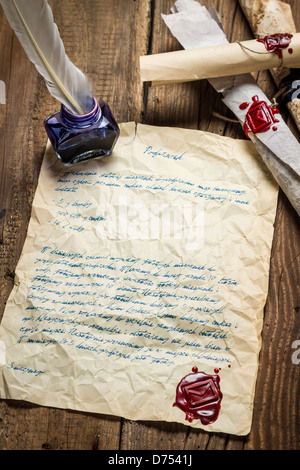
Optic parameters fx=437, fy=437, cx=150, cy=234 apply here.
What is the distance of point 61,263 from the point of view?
72cm

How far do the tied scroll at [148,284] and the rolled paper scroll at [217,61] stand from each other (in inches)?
3.7

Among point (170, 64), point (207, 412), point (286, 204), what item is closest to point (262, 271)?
point (286, 204)

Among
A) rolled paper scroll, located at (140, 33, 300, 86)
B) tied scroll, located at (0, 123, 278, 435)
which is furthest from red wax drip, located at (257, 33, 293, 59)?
tied scroll, located at (0, 123, 278, 435)

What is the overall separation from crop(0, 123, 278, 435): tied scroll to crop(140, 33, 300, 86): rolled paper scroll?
9cm

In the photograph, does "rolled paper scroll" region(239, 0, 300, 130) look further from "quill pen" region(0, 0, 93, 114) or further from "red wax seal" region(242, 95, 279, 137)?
"quill pen" region(0, 0, 93, 114)

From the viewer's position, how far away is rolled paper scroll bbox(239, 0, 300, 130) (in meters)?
0.71

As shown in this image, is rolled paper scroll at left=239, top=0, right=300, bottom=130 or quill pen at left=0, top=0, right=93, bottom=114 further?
rolled paper scroll at left=239, top=0, right=300, bottom=130

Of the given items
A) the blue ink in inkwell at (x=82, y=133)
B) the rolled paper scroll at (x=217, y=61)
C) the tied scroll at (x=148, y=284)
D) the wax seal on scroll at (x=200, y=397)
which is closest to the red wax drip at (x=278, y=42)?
the rolled paper scroll at (x=217, y=61)

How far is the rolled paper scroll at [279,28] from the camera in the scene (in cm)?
71

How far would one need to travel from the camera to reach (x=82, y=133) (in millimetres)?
688

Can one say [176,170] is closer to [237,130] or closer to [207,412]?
[237,130]

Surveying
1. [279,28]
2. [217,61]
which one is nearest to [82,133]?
[217,61]
